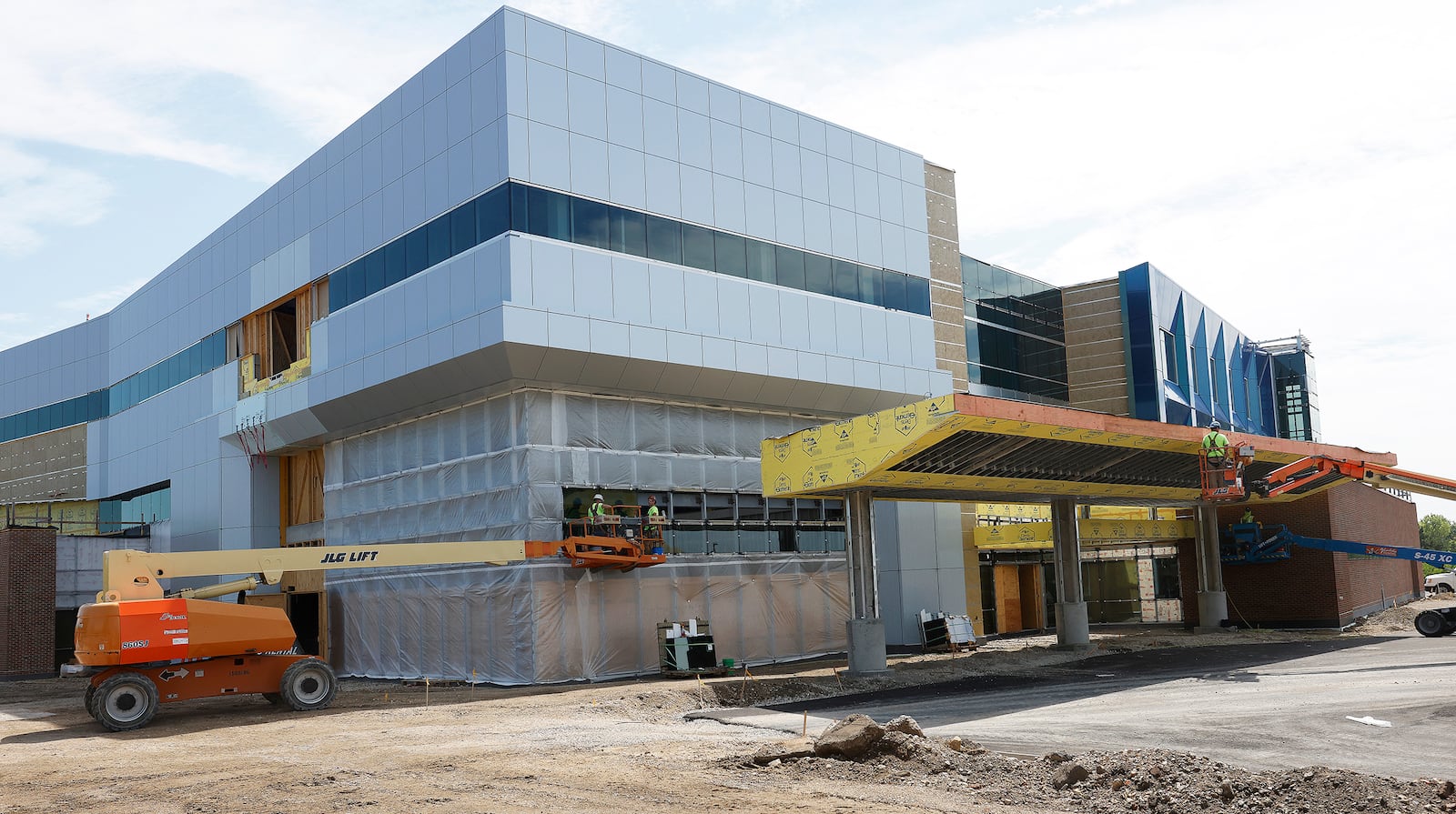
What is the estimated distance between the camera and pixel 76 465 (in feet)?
165

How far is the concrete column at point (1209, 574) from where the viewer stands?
3722 cm

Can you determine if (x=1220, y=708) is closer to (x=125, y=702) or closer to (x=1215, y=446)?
(x=1215, y=446)

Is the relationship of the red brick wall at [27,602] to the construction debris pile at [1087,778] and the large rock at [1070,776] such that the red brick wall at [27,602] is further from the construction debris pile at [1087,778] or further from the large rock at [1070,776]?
the large rock at [1070,776]

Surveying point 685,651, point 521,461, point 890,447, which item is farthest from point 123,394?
point 890,447

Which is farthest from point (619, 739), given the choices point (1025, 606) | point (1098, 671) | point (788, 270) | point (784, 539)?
point (1025, 606)

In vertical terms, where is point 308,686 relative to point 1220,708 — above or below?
above

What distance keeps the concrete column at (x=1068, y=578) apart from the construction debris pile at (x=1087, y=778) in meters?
18.1

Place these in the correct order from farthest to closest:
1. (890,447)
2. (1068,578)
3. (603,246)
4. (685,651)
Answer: (1068,578), (603,246), (685,651), (890,447)

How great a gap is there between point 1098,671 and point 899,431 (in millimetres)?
7474

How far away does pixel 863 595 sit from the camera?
2603 cm

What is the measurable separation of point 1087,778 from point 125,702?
55.4 ft

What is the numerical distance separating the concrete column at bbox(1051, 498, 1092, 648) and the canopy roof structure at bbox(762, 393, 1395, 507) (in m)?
0.97

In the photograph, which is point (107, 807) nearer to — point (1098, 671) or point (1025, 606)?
point (1098, 671)

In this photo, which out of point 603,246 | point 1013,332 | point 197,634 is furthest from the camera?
point 1013,332
